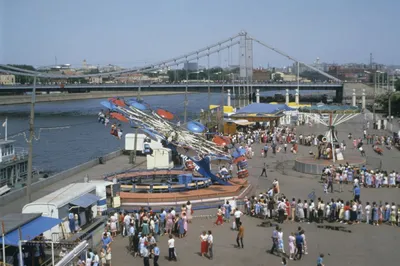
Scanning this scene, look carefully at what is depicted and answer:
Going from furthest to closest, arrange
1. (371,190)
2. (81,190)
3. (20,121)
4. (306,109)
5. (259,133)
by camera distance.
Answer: (20,121) → (306,109) → (259,133) → (371,190) → (81,190)

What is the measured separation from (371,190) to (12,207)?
12.3 m

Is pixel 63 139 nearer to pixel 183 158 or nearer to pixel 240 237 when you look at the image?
pixel 183 158

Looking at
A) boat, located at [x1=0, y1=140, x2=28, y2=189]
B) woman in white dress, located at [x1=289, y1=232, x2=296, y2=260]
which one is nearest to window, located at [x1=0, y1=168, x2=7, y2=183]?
boat, located at [x1=0, y1=140, x2=28, y2=189]

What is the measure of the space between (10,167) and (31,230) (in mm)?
14569

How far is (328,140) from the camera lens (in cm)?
2497

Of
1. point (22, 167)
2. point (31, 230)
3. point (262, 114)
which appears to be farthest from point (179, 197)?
point (262, 114)

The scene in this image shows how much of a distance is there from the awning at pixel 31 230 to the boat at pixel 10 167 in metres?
13.0

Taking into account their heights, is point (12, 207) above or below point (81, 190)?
below

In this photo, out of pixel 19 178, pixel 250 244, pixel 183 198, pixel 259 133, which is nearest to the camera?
pixel 250 244

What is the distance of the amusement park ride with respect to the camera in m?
18.1

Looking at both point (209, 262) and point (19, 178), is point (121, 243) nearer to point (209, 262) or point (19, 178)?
point (209, 262)

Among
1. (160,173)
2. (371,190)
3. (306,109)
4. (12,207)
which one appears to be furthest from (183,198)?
(306,109)

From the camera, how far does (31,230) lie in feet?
32.9

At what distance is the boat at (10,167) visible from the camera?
23047 millimetres
